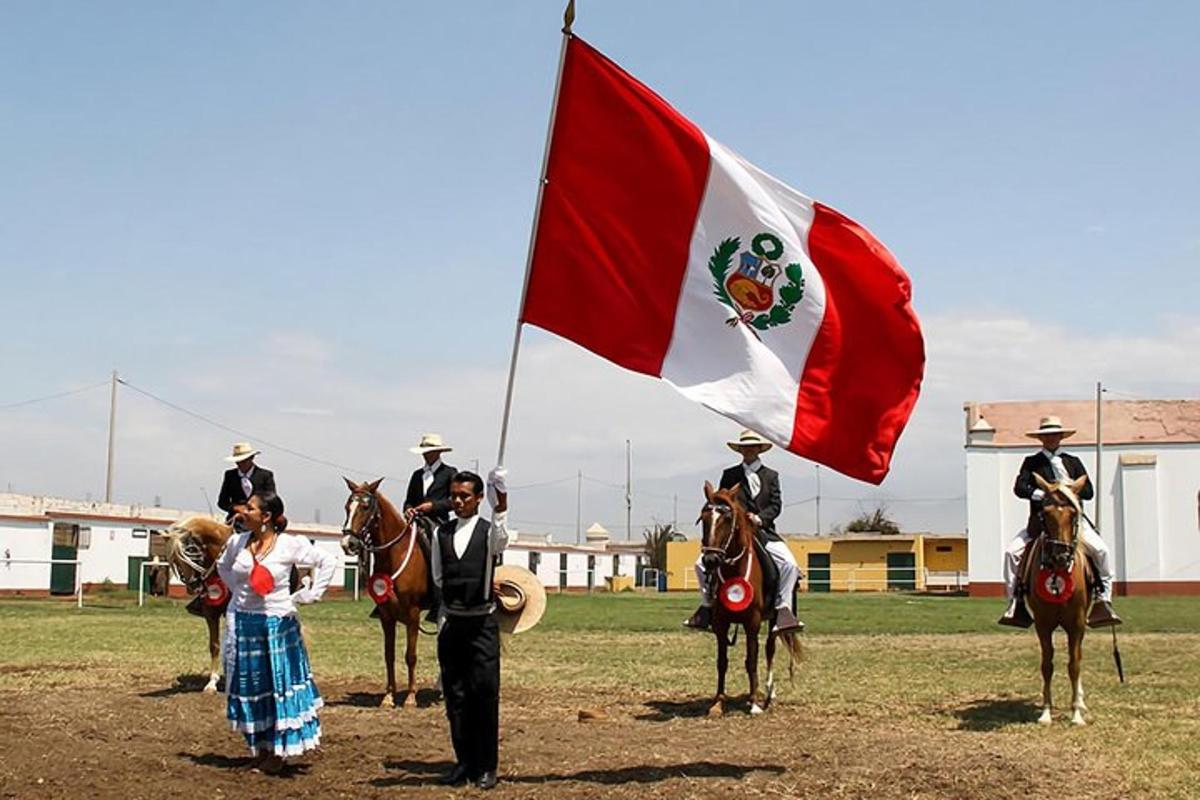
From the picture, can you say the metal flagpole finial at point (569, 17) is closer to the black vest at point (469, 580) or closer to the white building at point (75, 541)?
the black vest at point (469, 580)

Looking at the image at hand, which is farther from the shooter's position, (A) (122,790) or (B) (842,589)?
(B) (842,589)

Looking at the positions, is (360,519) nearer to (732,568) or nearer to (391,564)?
(391,564)

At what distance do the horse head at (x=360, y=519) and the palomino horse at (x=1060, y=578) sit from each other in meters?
6.44

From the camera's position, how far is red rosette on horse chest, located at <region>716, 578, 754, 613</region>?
503 inches

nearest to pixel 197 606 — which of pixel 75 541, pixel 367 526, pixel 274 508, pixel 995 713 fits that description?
pixel 367 526

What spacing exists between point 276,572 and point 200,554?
517 centimetres

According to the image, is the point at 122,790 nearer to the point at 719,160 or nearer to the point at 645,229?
the point at 645,229

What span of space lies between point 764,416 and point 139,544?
44.5 metres

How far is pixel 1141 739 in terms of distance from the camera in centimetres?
1119

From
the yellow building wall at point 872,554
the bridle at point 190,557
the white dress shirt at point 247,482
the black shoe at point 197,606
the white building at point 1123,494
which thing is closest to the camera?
the white dress shirt at point 247,482

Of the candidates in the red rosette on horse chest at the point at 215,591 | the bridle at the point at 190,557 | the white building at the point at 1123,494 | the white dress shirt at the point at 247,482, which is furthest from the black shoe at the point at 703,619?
the white building at the point at 1123,494

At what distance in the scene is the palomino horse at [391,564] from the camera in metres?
13.2

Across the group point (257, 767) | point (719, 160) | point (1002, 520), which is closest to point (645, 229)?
point (719, 160)

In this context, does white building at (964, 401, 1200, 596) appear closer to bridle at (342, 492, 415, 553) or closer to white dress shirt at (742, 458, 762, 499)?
white dress shirt at (742, 458, 762, 499)
